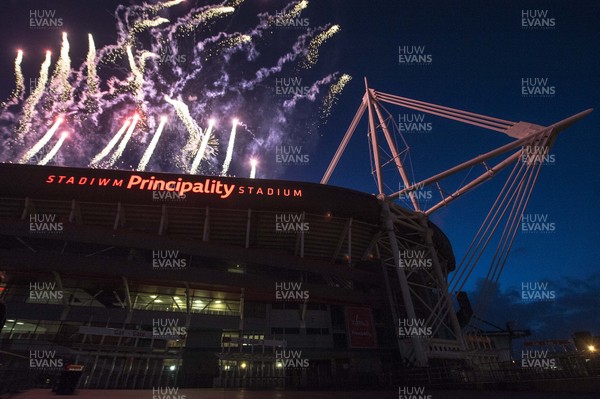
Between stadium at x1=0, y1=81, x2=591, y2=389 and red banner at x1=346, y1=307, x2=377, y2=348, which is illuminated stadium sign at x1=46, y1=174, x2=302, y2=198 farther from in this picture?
red banner at x1=346, y1=307, x2=377, y2=348

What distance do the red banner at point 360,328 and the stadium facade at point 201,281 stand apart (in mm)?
112

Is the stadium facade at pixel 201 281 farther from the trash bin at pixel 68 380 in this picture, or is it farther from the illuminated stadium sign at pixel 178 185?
the trash bin at pixel 68 380

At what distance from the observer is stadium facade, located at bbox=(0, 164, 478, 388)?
24.4m

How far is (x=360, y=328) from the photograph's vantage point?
28.8m

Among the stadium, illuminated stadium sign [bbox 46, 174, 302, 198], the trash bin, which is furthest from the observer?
illuminated stadium sign [bbox 46, 174, 302, 198]

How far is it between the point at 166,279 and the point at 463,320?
4639 cm

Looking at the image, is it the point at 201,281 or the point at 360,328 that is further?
the point at 360,328

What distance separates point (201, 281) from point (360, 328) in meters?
15.0

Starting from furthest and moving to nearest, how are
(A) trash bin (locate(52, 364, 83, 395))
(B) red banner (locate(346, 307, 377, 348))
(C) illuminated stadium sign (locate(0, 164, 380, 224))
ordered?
(B) red banner (locate(346, 307, 377, 348))
(C) illuminated stadium sign (locate(0, 164, 380, 224))
(A) trash bin (locate(52, 364, 83, 395))

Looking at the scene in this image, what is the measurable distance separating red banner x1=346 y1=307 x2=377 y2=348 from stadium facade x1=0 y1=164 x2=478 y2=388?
112mm

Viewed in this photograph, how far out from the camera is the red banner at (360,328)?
28.1 meters

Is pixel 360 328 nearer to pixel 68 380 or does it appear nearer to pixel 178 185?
pixel 178 185

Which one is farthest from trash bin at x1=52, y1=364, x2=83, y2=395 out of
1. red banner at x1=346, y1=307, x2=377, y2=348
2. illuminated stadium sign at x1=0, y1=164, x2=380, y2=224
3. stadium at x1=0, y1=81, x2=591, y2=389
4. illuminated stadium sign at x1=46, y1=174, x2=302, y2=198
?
red banner at x1=346, y1=307, x2=377, y2=348

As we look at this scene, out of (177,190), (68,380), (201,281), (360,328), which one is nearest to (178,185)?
(177,190)
